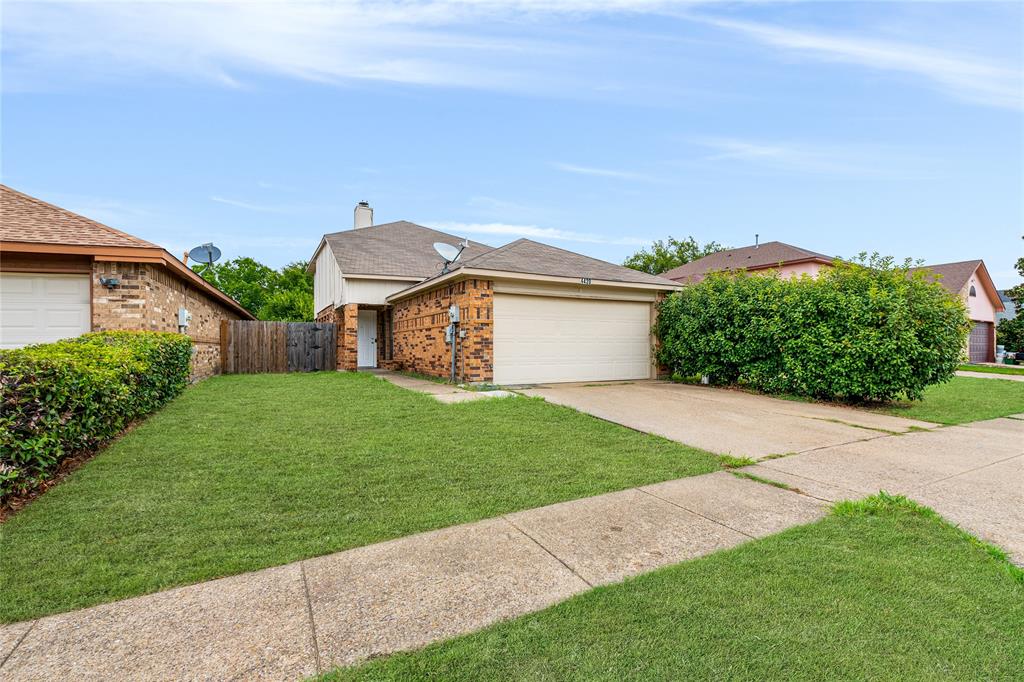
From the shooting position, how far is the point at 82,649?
71.4 inches

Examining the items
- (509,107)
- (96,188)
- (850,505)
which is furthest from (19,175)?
(850,505)

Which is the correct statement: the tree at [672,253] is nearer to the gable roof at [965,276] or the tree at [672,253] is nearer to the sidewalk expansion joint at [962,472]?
the gable roof at [965,276]

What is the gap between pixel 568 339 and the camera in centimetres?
1112

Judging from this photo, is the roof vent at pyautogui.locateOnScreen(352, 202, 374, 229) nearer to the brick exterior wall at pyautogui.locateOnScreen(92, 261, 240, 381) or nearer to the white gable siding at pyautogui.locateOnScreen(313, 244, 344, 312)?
the white gable siding at pyautogui.locateOnScreen(313, 244, 344, 312)

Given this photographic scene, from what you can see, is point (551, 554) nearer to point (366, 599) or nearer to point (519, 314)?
point (366, 599)

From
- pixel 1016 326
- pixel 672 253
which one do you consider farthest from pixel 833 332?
pixel 672 253

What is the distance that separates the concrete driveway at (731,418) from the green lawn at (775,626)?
7.93ft

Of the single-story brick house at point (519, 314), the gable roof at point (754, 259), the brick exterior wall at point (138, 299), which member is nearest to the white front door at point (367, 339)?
the single-story brick house at point (519, 314)

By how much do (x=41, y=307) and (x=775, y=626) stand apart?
11.7m

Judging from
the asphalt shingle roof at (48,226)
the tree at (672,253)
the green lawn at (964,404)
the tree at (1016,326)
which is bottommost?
the green lawn at (964,404)

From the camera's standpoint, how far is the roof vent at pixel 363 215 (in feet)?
67.1

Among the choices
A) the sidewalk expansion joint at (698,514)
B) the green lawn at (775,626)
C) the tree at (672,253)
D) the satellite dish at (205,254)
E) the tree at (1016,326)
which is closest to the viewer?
the green lawn at (775,626)

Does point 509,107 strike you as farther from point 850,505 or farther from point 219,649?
point 219,649

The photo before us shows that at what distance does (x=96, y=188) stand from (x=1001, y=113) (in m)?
24.0
